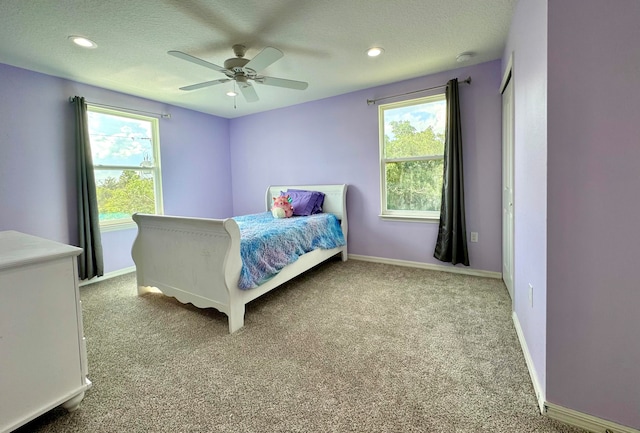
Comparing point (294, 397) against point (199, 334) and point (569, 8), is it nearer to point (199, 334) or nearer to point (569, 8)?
Result: point (199, 334)

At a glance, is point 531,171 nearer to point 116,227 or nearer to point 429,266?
point 429,266

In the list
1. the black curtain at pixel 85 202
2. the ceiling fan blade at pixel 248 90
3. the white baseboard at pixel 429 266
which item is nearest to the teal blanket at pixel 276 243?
the white baseboard at pixel 429 266

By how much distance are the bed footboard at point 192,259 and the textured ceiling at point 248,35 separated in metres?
1.49

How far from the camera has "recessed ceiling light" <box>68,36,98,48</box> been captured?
2.34m

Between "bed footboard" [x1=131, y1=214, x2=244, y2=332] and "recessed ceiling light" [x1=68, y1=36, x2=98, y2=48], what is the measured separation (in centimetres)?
151

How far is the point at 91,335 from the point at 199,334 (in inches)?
32.8

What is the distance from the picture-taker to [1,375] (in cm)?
121

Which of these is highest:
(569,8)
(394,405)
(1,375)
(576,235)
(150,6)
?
(150,6)

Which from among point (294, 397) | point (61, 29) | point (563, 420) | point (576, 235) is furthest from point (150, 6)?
point (563, 420)

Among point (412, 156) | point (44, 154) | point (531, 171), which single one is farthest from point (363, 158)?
point (44, 154)

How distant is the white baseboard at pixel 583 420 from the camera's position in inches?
48.0

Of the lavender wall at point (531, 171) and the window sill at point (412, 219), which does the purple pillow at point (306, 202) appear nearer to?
the window sill at point (412, 219)

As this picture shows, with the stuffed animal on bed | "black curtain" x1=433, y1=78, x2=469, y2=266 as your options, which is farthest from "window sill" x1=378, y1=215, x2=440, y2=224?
the stuffed animal on bed

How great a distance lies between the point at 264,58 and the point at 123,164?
107 inches
